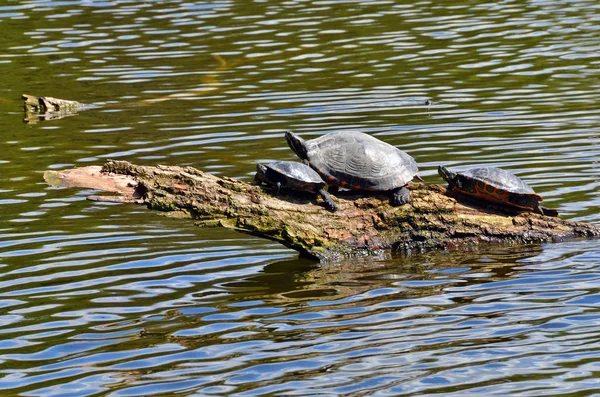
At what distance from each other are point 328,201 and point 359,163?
0.67 metres

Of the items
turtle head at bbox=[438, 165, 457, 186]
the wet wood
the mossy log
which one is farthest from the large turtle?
the wet wood

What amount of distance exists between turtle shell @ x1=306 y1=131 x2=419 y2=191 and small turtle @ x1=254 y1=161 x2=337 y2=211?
0.39 meters

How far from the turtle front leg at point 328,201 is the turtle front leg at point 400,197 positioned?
640 millimetres

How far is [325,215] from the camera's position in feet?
32.9

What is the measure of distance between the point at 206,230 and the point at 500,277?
364 centimetres

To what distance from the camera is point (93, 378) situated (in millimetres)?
7336

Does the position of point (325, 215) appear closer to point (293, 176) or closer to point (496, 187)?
point (293, 176)

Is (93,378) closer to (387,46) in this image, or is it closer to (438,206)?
(438,206)

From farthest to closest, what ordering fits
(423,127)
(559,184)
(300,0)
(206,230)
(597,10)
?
(300,0)
(597,10)
(423,127)
(559,184)
(206,230)

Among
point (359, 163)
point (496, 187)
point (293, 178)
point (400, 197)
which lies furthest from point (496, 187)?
point (293, 178)

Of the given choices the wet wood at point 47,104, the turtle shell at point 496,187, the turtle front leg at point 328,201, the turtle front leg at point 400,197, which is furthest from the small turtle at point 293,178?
the wet wood at point 47,104

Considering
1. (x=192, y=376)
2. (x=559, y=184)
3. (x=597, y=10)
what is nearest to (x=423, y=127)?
(x=559, y=184)

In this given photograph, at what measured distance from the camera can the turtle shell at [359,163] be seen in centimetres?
1029

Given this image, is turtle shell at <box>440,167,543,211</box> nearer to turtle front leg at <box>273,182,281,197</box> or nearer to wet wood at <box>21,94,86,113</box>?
turtle front leg at <box>273,182,281,197</box>
